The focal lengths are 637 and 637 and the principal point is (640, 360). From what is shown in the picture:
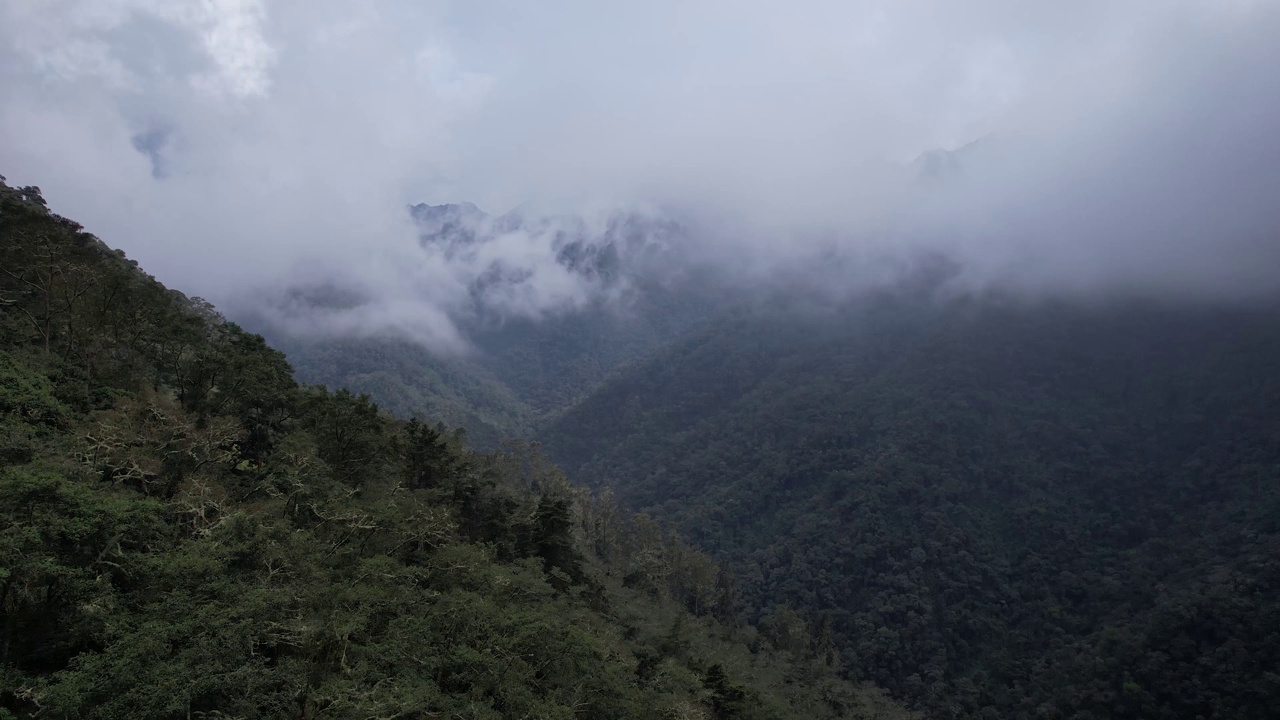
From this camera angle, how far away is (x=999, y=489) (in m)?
117

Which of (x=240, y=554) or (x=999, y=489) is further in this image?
(x=999, y=489)

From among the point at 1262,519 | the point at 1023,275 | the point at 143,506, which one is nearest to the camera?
the point at 143,506

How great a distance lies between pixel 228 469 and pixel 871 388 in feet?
490

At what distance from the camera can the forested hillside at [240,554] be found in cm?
1373

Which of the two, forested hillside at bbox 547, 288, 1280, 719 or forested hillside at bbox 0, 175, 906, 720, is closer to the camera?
forested hillside at bbox 0, 175, 906, 720

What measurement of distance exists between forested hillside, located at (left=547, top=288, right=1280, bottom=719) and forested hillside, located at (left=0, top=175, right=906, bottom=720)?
56.4 metres

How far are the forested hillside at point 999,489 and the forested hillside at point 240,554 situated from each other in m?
56.4

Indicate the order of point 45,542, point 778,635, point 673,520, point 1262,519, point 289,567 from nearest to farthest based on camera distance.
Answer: point 45,542, point 289,567, point 778,635, point 1262,519, point 673,520

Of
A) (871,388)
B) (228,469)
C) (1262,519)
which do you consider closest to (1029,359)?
(871,388)

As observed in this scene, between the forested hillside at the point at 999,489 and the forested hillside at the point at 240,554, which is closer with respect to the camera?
the forested hillside at the point at 240,554

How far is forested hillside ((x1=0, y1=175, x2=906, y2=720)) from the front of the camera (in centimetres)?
1373

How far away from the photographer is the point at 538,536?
129ft

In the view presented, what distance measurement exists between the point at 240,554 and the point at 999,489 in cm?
12708

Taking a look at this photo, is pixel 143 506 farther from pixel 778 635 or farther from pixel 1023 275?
pixel 1023 275
